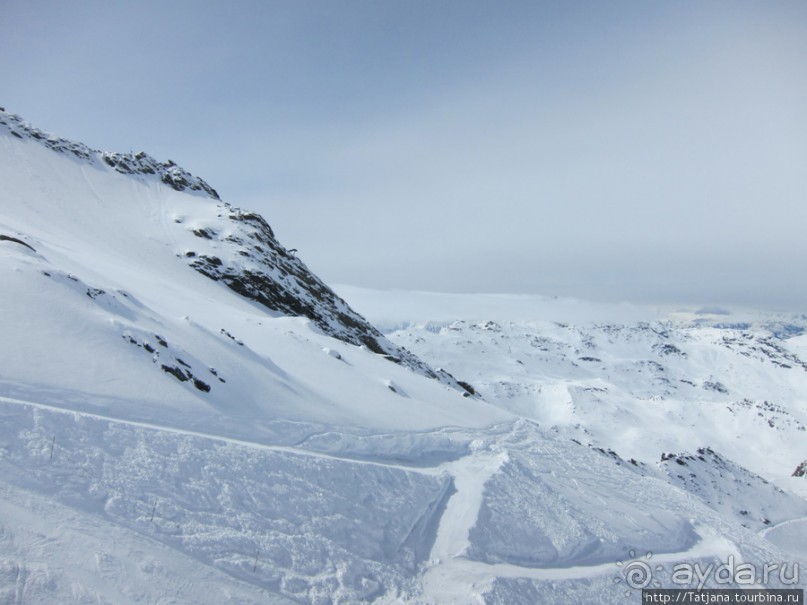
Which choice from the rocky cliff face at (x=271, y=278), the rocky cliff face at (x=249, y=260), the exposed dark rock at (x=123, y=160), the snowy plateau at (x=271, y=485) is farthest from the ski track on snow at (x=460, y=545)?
the exposed dark rock at (x=123, y=160)

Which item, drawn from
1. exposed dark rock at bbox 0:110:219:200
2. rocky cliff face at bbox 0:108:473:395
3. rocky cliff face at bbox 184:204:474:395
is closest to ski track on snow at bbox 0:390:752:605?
rocky cliff face at bbox 0:108:473:395

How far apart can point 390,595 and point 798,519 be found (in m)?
104

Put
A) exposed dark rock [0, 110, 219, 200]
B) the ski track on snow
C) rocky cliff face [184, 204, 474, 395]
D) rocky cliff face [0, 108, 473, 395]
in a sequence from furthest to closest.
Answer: exposed dark rock [0, 110, 219, 200] → rocky cliff face [0, 108, 473, 395] → rocky cliff face [184, 204, 474, 395] → the ski track on snow

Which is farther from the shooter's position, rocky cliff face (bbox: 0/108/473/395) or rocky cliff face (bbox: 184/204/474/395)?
rocky cliff face (bbox: 0/108/473/395)

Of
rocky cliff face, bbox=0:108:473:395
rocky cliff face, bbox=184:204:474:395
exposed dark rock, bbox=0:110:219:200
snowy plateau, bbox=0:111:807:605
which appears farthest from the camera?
exposed dark rock, bbox=0:110:219:200

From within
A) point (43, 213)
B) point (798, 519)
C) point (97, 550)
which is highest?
point (43, 213)

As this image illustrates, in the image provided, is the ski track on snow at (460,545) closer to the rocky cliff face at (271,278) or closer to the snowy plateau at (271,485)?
the snowy plateau at (271,485)

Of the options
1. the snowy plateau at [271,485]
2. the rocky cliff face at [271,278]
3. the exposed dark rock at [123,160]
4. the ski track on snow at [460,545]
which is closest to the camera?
the snowy plateau at [271,485]

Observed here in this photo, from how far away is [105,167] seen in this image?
7944 cm

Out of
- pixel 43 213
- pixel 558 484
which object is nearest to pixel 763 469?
pixel 558 484

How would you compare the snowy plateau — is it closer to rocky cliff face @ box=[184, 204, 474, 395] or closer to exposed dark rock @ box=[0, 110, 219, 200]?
rocky cliff face @ box=[184, 204, 474, 395]

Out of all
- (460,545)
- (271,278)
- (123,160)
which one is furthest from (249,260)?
(460,545)

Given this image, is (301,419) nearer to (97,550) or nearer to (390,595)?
(390,595)

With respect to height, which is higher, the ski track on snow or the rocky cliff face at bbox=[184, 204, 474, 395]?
the rocky cliff face at bbox=[184, 204, 474, 395]
